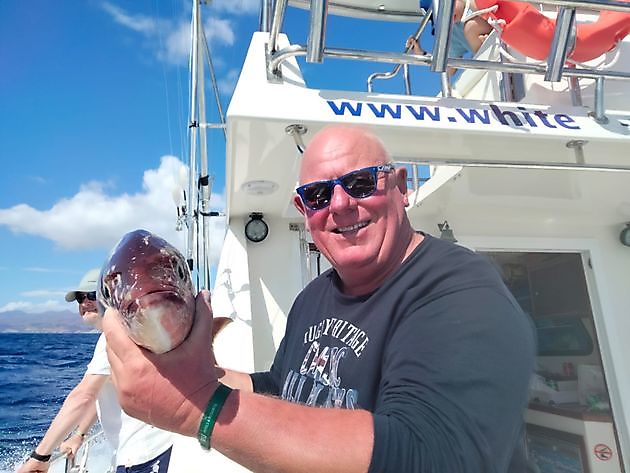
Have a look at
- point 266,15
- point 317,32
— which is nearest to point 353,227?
point 317,32

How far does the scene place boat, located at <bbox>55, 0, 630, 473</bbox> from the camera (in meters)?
1.97

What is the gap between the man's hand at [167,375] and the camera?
707 millimetres

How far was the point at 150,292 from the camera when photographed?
0.68 m

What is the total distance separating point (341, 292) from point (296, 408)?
0.55 m

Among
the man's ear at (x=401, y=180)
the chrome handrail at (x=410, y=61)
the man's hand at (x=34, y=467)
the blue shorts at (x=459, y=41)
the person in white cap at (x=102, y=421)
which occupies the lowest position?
the man's hand at (x=34, y=467)

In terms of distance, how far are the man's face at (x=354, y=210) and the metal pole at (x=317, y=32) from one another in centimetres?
61

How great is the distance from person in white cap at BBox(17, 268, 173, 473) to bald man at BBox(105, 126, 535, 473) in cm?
161

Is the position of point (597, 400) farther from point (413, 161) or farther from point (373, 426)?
point (373, 426)

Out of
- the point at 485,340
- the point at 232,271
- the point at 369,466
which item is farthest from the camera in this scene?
the point at 232,271

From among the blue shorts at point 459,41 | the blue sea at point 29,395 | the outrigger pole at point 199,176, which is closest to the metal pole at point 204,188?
the outrigger pole at point 199,176

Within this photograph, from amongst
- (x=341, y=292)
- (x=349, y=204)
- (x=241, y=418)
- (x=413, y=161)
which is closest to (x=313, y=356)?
(x=341, y=292)

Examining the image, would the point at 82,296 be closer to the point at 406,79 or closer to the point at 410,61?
the point at 410,61

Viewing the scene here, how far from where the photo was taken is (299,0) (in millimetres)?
2207

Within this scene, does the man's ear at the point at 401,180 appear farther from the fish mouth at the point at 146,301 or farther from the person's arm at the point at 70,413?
the person's arm at the point at 70,413
